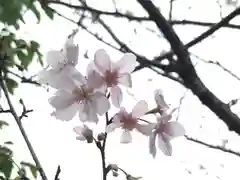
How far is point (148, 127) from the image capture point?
0.48 metres

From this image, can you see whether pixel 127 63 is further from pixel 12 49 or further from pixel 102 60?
pixel 12 49

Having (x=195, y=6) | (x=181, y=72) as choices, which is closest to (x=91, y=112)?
(x=181, y=72)

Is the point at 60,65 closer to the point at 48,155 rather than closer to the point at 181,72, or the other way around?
the point at 181,72

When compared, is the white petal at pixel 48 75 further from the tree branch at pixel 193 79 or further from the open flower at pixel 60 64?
the tree branch at pixel 193 79

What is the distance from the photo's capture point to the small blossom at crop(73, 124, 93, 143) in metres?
0.49

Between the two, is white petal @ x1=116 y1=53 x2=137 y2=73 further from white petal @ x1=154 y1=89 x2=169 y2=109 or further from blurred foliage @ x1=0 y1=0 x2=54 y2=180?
blurred foliage @ x1=0 y1=0 x2=54 y2=180

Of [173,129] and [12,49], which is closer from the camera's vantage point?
[173,129]

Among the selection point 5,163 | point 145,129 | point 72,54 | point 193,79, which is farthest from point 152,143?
point 5,163

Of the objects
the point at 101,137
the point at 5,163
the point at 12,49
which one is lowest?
the point at 101,137

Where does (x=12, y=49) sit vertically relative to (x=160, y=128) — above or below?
above

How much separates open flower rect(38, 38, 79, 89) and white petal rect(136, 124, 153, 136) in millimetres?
95

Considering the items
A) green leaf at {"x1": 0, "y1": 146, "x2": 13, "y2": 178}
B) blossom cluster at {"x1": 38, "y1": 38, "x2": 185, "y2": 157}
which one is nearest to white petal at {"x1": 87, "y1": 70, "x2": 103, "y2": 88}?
blossom cluster at {"x1": 38, "y1": 38, "x2": 185, "y2": 157}

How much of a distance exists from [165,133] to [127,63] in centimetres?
9

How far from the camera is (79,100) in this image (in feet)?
1.59
